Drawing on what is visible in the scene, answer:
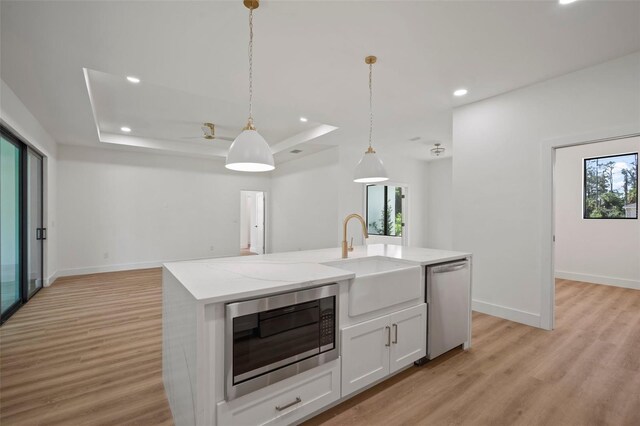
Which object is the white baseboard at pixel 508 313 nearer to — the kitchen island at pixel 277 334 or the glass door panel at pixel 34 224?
the kitchen island at pixel 277 334

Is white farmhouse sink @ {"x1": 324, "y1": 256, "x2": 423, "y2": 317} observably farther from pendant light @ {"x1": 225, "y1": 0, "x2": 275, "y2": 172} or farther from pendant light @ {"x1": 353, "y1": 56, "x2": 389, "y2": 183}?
pendant light @ {"x1": 225, "y1": 0, "x2": 275, "y2": 172}

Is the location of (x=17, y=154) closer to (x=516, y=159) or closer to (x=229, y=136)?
(x=229, y=136)

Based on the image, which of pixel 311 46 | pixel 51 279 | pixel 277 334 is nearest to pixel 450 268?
pixel 277 334

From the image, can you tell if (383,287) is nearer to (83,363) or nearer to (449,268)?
(449,268)

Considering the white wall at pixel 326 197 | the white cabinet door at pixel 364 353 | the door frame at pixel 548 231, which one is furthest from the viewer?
the white wall at pixel 326 197

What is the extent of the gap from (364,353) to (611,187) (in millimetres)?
5761

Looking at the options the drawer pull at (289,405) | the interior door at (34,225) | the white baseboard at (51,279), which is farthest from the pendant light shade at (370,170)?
the white baseboard at (51,279)

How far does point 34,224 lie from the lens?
4387 mm

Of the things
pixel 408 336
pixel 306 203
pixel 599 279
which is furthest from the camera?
pixel 306 203

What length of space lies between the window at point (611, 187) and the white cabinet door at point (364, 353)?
540 cm

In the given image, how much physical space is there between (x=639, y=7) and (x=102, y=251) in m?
8.19

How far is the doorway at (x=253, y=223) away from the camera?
864 cm

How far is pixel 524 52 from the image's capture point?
256cm

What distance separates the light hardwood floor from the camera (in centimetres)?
181
